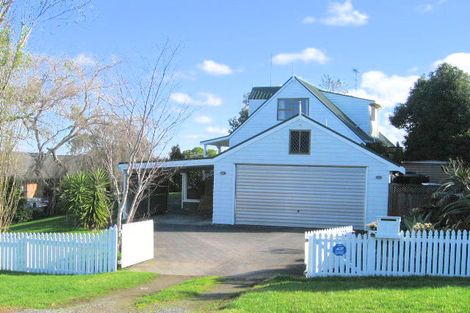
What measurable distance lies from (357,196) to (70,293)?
13631 millimetres

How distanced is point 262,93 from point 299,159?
13.3 meters

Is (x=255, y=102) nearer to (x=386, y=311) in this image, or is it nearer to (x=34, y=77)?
(x=34, y=77)

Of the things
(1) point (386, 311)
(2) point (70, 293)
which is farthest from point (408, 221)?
(2) point (70, 293)

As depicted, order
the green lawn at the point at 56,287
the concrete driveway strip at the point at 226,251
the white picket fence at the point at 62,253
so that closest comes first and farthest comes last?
1. the green lawn at the point at 56,287
2. the white picket fence at the point at 62,253
3. the concrete driveway strip at the point at 226,251

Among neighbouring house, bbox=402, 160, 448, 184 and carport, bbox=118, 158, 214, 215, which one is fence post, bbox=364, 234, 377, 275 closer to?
carport, bbox=118, 158, 214, 215

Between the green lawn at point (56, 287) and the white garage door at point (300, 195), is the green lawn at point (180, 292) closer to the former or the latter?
the green lawn at point (56, 287)

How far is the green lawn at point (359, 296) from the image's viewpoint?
297 inches

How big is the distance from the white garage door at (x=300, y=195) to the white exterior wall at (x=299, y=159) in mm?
286

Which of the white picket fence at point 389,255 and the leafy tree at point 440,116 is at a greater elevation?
the leafy tree at point 440,116

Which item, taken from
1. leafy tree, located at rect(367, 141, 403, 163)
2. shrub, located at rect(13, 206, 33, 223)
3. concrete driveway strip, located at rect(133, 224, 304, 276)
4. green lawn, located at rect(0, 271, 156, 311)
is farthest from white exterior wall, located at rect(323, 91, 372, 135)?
green lawn, located at rect(0, 271, 156, 311)

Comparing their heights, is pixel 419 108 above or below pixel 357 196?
above

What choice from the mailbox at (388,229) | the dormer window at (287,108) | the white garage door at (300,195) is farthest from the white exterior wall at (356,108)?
the mailbox at (388,229)

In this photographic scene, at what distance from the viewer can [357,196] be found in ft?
68.4

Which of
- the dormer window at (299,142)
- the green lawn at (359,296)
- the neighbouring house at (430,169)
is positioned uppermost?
the dormer window at (299,142)
